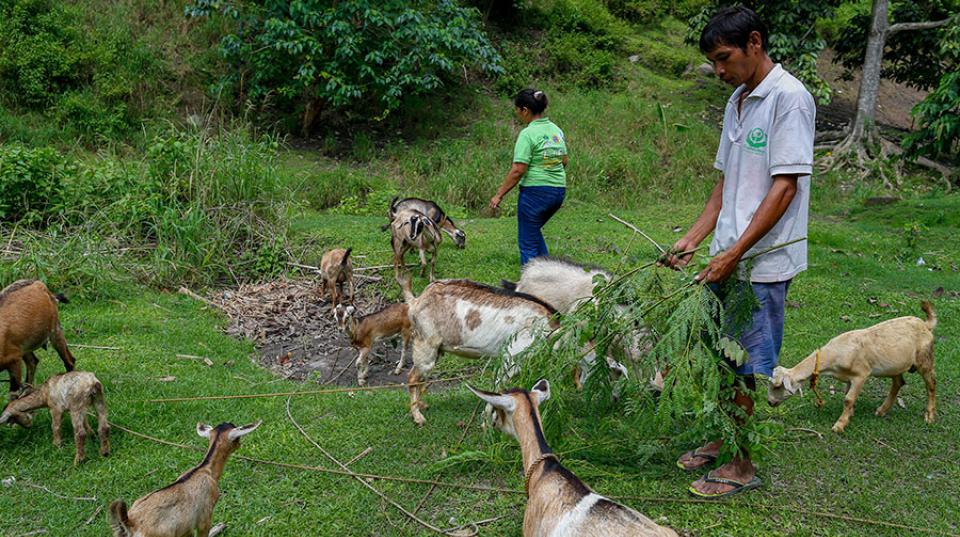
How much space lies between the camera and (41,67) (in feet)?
48.2

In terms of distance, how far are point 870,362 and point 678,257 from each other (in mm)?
2032

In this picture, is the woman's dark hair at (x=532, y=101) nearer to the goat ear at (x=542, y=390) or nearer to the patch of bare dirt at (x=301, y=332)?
the patch of bare dirt at (x=301, y=332)

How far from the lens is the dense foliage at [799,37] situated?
47.6 feet

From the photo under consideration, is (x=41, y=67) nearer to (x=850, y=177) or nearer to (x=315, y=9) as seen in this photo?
(x=315, y=9)

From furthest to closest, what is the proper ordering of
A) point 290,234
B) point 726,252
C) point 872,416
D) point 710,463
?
1. point 290,234
2. point 872,416
3. point 710,463
4. point 726,252

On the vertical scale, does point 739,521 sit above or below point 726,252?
below

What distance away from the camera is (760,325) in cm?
391

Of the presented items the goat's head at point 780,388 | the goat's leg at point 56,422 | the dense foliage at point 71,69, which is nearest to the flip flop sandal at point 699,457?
the goat's head at point 780,388

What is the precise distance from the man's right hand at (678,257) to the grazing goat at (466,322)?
1.26 meters

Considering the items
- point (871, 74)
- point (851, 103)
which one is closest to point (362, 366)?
point (871, 74)

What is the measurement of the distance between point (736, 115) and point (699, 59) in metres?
17.0

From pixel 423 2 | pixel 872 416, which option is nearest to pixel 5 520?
pixel 872 416

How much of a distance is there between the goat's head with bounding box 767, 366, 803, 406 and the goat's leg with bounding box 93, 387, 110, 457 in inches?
172

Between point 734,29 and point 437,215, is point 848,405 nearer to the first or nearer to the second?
point 734,29
